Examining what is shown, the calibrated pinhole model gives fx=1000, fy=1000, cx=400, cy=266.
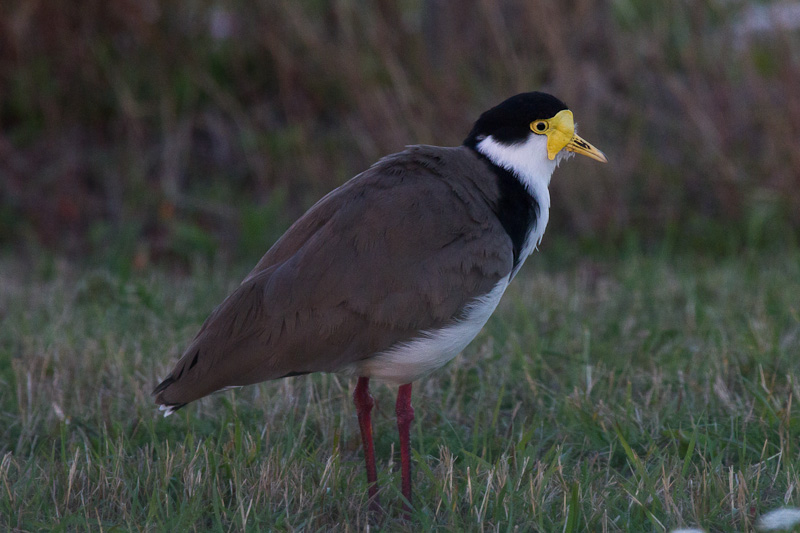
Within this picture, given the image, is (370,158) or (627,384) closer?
(627,384)

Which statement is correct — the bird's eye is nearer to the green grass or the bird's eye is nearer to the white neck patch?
the white neck patch

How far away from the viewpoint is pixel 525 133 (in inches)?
140

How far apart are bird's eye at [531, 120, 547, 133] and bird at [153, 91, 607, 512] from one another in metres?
0.25

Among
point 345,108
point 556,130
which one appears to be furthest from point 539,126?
point 345,108

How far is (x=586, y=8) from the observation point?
7227 millimetres

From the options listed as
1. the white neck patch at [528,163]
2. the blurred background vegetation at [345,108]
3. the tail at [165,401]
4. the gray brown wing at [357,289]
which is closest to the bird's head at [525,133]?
the white neck patch at [528,163]

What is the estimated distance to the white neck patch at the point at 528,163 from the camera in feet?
Result: 11.6

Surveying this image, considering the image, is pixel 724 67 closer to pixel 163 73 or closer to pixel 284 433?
pixel 163 73

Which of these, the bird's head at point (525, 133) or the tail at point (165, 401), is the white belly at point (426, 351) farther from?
the tail at point (165, 401)

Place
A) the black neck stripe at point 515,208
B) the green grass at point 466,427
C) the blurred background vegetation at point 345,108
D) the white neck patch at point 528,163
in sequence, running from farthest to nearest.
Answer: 1. the blurred background vegetation at point 345,108
2. the white neck patch at point 528,163
3. the black neck stripe at point 515,208
4. the green grass at point 466,427

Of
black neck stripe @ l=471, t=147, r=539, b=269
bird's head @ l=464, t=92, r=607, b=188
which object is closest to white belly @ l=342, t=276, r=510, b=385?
black neck stripe @ l=471, t=147, r=539, b=269

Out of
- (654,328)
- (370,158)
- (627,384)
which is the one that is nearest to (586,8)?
(370,158)

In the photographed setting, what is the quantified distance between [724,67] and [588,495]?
16.6 feet

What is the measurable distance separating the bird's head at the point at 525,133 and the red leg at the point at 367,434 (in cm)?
93
